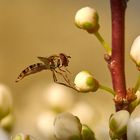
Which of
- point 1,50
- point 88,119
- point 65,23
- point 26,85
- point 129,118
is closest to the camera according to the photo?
point 129,118

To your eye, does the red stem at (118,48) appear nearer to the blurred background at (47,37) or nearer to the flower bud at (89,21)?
the flower bud at (89,21)

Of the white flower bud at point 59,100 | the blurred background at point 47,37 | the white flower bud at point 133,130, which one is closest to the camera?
the white flower bud at point 133,130

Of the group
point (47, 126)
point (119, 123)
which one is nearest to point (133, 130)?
point (119, 123)

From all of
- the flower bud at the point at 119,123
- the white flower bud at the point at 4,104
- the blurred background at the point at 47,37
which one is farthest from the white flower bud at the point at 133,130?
the blurred background at the point at 47,37

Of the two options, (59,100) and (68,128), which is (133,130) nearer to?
(68,128)

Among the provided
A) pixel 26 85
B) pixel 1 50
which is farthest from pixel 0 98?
pixel 1 50

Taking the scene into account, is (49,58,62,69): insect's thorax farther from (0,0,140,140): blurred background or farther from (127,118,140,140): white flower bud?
(0,0,140,140): blurred background

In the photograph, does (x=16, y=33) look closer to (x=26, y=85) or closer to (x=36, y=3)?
(x=36, y=3)
